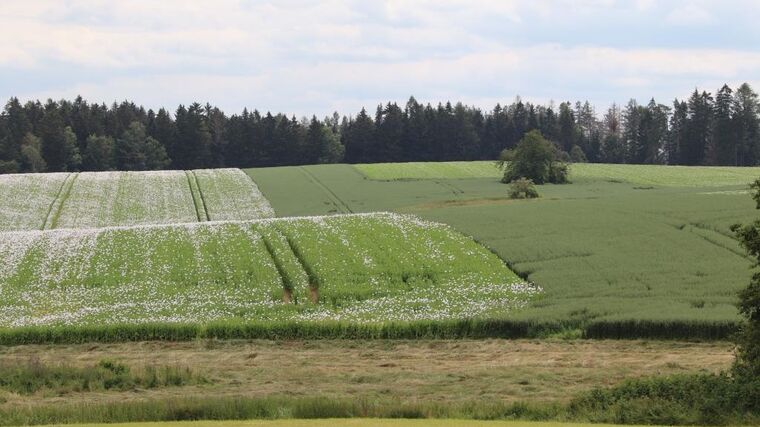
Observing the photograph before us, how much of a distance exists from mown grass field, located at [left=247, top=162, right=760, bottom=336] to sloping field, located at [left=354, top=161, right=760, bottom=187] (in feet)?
11.3

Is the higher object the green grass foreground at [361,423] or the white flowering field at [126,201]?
the white flowering field at [126,201]

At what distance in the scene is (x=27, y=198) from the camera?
8912cm

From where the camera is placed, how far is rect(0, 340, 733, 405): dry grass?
27.9 metres

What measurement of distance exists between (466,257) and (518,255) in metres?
2.83

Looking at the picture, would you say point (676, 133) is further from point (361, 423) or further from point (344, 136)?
point (361, 423)

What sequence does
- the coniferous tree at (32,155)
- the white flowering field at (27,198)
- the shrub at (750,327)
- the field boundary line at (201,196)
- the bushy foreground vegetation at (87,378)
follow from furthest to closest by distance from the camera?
the coniferous tree at (32,155) < the field boundary line at (201,196) < the white flowering field at (27,198) < the bushy foreground vegetation at (87,378) < the shrub at (750,327)

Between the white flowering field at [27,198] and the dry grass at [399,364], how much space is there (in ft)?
144

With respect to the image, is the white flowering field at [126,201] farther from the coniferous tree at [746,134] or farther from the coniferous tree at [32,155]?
the coniferous tree at [746,134]

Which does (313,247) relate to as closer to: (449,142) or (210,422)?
(210,422)

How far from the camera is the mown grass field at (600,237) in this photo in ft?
130


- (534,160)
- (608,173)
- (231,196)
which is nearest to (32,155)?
(231,196)

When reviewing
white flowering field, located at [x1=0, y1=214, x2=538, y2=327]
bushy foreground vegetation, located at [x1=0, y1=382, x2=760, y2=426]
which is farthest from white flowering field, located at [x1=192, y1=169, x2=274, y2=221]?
bushy foreground vegetation, located at [x1=0, y1=382, x2=760, y2=426]

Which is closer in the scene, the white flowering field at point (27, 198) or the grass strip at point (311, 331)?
the grass strip at point (311, 331)

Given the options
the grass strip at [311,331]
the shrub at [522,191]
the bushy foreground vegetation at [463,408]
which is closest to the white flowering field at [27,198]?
the shrub at [522,191]
